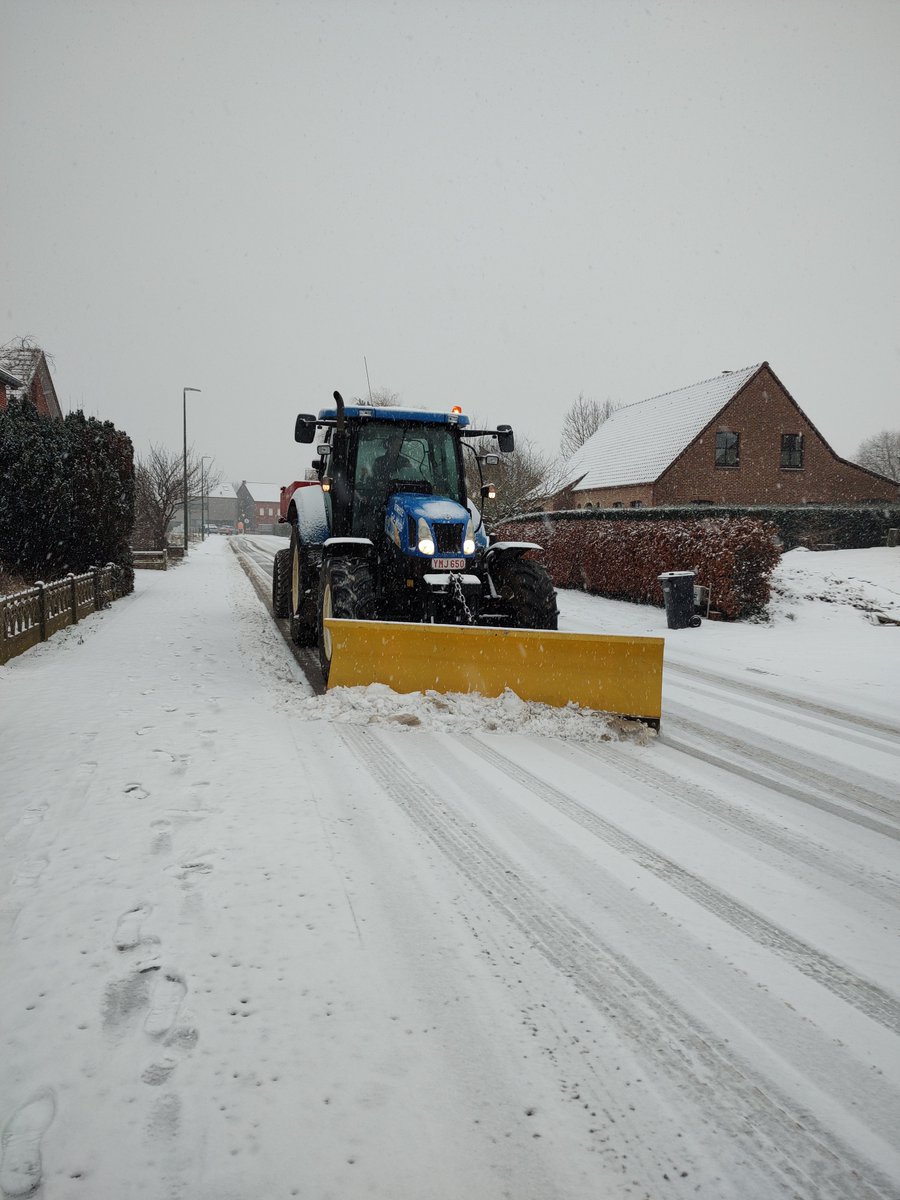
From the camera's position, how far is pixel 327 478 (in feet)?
24.6

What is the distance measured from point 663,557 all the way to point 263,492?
12171 centimetres

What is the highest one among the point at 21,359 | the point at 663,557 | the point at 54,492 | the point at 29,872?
the point at 21,359

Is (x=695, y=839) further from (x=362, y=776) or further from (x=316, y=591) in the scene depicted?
(x=316, y=591)

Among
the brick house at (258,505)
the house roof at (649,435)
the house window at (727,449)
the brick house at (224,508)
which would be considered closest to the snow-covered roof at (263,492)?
the brick house at (258,505)

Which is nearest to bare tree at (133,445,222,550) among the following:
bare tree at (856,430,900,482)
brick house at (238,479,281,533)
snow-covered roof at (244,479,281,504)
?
bare tree at (856,430,900,482)

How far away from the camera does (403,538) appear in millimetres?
6566

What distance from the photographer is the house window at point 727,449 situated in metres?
25.0

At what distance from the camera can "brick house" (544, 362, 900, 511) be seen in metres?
24.7

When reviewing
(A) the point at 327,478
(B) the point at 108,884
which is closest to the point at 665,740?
(B) the point at 108,884

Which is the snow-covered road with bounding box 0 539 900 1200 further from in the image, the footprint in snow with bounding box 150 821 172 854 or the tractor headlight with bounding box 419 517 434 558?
the tractor headlight with bounding box 419 517 434 558

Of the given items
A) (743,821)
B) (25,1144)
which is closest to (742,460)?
(743,821)

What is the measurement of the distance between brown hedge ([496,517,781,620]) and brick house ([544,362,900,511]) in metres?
9.68

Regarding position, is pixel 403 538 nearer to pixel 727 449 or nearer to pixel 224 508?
pixel 727 449

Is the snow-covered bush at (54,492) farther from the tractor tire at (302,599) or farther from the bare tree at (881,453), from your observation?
the bare tree at (881,453)
